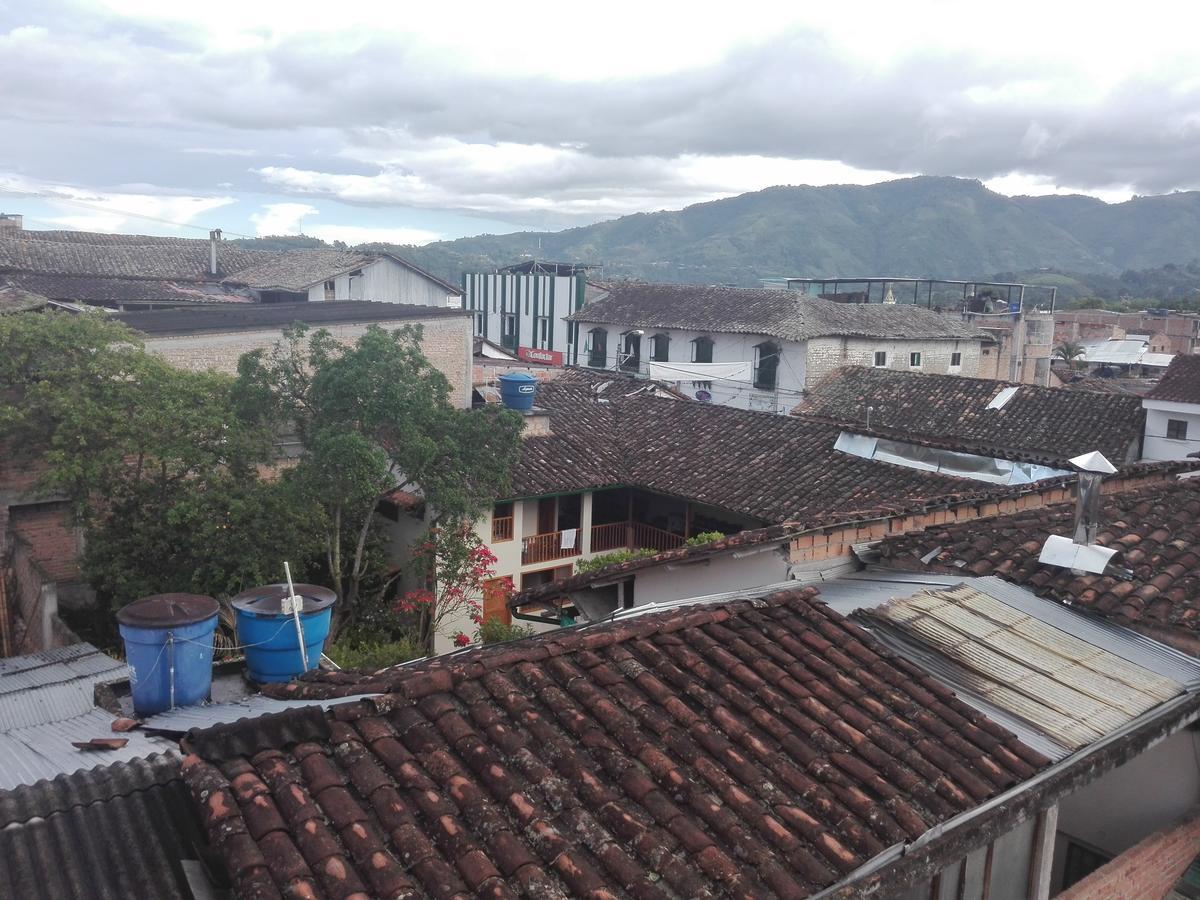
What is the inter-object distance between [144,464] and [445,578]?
5.07 m

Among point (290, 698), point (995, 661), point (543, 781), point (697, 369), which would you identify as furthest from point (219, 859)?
point (697, 369)

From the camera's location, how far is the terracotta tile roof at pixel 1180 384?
80.3 feet

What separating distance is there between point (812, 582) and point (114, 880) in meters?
5.82

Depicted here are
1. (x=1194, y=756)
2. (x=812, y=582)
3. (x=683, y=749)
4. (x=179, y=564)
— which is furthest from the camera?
(x=179, y=564)

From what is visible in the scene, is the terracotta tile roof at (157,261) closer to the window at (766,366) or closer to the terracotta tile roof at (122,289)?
the terracotta tile roof at (122,289)

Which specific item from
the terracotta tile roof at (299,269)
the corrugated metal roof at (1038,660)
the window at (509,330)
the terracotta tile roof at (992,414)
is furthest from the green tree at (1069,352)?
the corrugated metal roof at (1038,660)

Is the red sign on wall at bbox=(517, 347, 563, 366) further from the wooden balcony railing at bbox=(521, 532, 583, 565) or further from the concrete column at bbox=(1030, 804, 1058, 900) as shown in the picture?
the concrete column at bbox=(1030, 804, 1058, 900)

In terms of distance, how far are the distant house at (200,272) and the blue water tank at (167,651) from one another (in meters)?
28.7

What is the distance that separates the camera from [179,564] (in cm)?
1398

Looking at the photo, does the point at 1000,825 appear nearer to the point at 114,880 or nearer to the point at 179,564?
the point at 114,880

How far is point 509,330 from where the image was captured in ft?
170

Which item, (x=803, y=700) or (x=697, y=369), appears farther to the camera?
(x=697, y=369)

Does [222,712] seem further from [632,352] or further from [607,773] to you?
[632,352]

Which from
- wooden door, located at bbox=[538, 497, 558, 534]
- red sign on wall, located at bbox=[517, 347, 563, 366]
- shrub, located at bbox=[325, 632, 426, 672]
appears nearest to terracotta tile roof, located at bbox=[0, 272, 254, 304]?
red sign on wall, located at bbox=[517, 347, 563, 366]
